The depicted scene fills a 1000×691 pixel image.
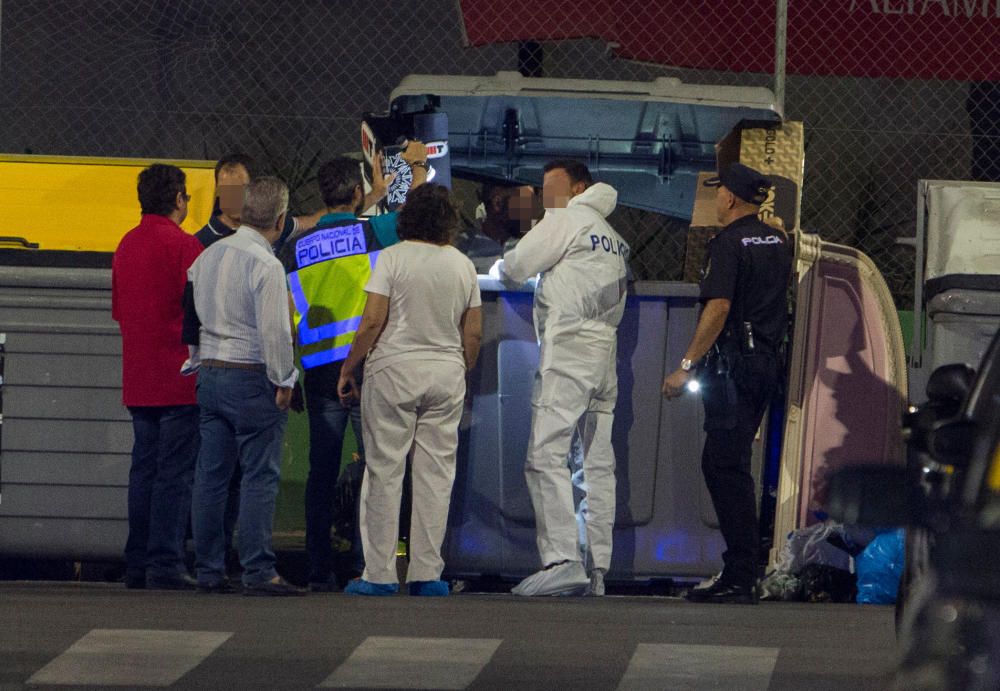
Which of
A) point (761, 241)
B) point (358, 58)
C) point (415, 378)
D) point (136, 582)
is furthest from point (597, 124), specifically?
point (136, 582)

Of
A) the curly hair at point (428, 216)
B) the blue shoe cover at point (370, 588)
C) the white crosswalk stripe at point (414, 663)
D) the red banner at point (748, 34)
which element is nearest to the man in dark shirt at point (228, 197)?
the curly hair at point (428, 216)

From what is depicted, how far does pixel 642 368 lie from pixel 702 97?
5.27 feet

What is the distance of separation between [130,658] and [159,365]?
2.12m

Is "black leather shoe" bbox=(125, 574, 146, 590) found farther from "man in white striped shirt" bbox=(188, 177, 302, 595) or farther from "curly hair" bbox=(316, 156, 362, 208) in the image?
"curly hair" bbox=(316, 156, 362, 208)

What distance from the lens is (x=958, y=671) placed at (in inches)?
141

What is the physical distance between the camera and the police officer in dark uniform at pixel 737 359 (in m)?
8.00

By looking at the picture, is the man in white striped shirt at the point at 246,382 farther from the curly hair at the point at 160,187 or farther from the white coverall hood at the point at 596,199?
the white coverall hood at the point at 596,199

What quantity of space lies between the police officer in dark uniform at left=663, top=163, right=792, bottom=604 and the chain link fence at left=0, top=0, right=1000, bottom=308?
7.45ft

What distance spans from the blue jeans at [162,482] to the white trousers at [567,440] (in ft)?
4.45

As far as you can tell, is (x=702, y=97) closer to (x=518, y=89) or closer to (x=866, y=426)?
(x=518, y=89)

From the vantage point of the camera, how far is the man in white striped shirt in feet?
25.7

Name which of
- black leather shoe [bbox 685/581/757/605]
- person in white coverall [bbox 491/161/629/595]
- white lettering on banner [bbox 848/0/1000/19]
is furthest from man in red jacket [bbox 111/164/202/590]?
white lettering on banner [bbox 848/0/1000/19]

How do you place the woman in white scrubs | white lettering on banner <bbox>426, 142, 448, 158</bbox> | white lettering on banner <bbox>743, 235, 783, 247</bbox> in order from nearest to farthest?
1. the woman in white scrubs
2. white lettering on banner <bbox>743, 235, 783, 247</bbox>
3. white lettering on banner <bbox>426, 142, 448, 158</bbox>

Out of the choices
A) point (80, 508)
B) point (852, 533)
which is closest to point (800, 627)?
point (852, 533)
